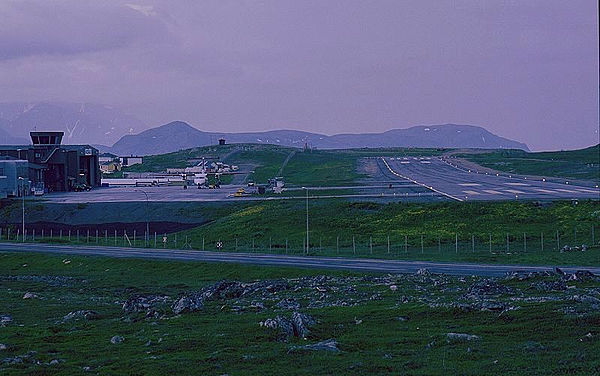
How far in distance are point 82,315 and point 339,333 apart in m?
17.3

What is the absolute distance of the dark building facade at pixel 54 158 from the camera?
566 feet

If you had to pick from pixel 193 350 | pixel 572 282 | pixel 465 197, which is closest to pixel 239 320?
pixel 193 350

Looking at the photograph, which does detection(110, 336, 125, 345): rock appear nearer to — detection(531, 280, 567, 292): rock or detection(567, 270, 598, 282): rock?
detection(531, 280, 567, 292): rock

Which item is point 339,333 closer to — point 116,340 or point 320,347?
point 320,347

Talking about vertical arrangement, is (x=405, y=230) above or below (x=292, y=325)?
below

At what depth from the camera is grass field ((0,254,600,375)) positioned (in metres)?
28.6

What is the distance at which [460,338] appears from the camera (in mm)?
31922

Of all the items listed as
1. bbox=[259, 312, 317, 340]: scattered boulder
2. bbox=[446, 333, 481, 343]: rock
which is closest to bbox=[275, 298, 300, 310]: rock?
bbox=[259, 312, 317, 340]: scattered boulder

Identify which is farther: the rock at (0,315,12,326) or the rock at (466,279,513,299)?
the rock at (466,279,513,299)

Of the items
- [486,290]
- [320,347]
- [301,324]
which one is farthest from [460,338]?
[486,290]

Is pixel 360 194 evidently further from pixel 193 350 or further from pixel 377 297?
pixel 193 350

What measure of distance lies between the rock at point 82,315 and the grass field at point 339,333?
0.93 ft

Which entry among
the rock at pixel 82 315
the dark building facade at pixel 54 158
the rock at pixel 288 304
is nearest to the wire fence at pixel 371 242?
the rock at pixel 288 304

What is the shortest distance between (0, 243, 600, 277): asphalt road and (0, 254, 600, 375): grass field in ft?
27.3
